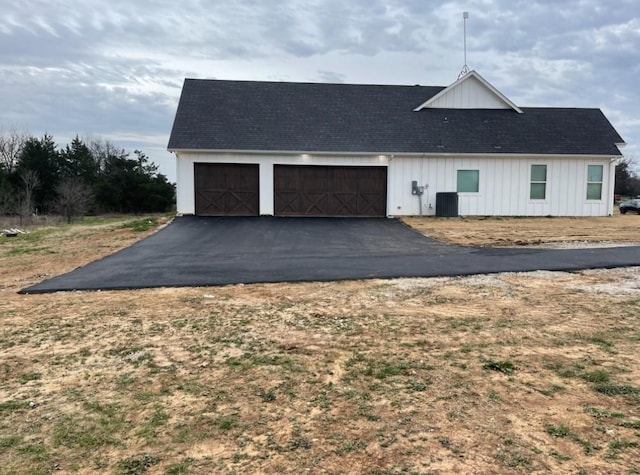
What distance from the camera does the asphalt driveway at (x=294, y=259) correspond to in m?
8.29

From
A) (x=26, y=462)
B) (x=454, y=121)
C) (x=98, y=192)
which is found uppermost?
(x=454, y=121)

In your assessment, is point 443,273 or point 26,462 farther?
point 443,273

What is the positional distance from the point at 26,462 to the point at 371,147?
57.9 feet

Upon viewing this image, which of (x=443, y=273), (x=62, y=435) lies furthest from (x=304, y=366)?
(x=443, y=273)

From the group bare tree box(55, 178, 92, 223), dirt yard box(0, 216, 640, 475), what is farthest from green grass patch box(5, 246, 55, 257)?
bare tree box(55, 178, 92, 223)

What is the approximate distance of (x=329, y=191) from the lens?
19406mm

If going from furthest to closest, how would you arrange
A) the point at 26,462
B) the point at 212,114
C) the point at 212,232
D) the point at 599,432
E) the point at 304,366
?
1. the point at 212,114
2. the point at 212,232
3. the point at 304,366
4. the point at 599,432
5. the point at 26,462

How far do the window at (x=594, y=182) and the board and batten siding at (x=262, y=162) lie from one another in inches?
346

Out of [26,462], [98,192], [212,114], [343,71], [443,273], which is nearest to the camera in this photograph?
[26,462]

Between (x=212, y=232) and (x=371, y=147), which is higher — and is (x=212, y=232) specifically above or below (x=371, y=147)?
below

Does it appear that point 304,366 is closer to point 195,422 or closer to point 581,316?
point 195,422

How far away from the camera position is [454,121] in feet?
68.9

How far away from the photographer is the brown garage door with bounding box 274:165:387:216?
63.4ft

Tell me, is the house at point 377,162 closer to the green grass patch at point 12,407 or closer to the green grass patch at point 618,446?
the green grass patch at point 12,407
